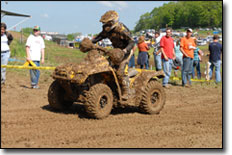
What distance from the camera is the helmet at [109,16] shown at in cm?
662

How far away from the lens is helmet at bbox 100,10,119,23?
21.7 feet

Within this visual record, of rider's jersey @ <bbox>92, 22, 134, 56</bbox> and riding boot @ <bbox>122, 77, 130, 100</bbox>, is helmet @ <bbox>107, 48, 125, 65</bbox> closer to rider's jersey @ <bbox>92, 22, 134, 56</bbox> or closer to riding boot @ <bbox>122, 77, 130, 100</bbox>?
rider's jersey @ <bbox>92, 22, 134, 56</bbox>

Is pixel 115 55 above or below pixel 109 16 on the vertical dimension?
below

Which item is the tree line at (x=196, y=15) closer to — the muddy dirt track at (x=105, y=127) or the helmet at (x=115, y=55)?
the muddy dirt track at (x=105, y=127)

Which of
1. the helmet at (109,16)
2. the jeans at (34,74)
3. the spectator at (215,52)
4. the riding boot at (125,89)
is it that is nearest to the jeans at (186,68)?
the spectator at (215,52)

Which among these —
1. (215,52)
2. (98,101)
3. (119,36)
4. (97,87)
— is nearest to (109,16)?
(119,36)

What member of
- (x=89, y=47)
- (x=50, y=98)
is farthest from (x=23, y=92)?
(x=89, y=47)

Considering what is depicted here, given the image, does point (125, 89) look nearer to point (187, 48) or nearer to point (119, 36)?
point (119, 36)

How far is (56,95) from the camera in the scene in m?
6.57

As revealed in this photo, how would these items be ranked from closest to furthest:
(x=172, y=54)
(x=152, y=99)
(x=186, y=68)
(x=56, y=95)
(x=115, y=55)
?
1. (x=115, y=55)
2. (x=56, y=95)
3. (x=152, y=99)
4. (x=172, y=54)
5. (x=186, y=68)

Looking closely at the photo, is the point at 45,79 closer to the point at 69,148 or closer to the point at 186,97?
the point at 186,97

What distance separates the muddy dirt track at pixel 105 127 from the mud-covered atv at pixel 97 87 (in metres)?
0.26

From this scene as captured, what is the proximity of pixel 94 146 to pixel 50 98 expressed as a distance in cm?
219

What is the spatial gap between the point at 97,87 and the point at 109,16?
162 centimetres
